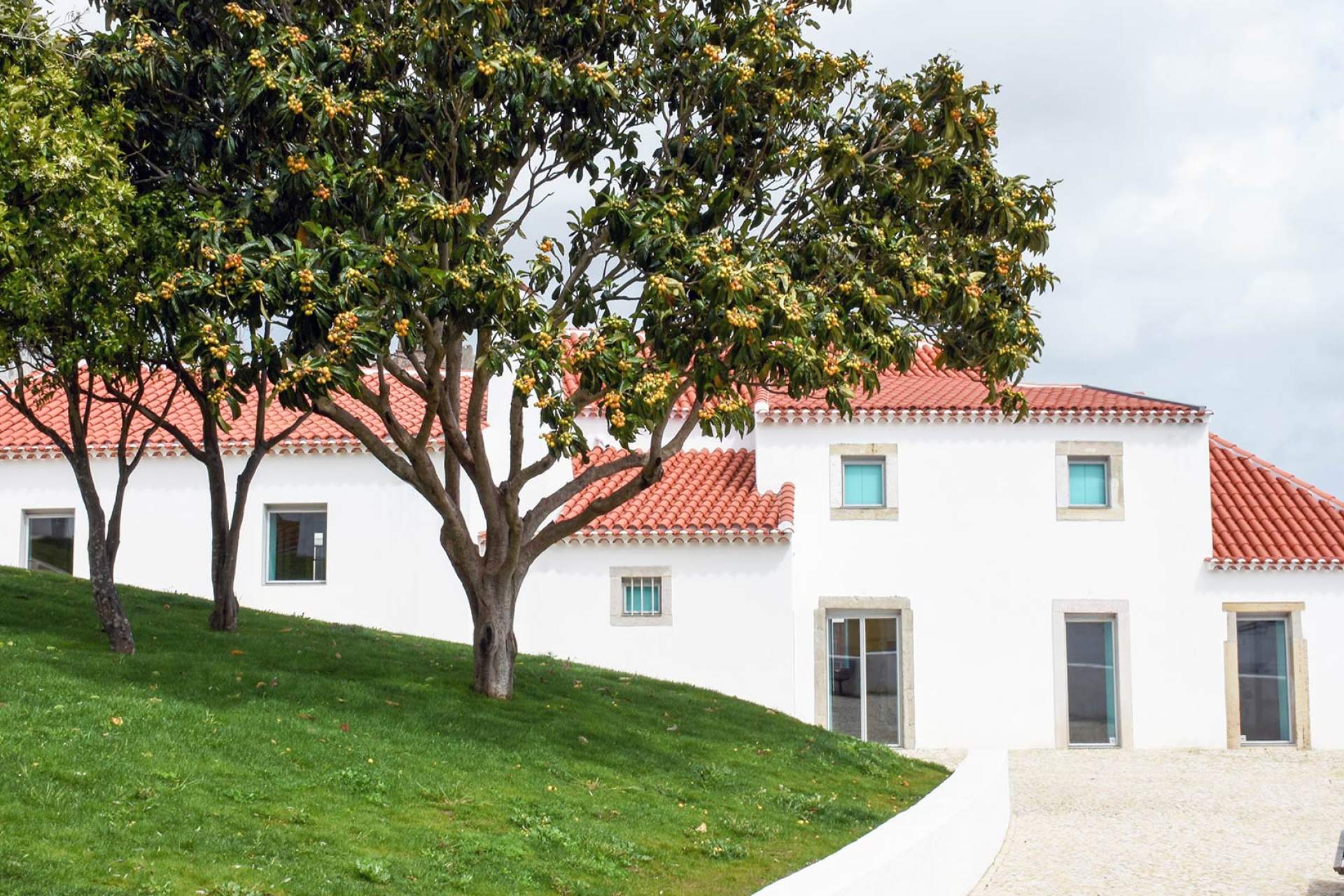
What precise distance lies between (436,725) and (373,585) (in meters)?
13.7

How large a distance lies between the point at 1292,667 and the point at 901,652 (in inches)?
287

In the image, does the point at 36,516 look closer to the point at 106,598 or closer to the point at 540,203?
the point at 106,598

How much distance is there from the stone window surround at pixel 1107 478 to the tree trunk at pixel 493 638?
1382cm

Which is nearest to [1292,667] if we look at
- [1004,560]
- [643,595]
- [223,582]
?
[1004,560]

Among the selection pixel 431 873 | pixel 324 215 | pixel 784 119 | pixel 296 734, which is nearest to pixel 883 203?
pixel 784 119

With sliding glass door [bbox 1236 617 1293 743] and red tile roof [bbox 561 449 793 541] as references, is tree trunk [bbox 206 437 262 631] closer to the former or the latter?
red tile roof [bbox 561 449 793 541]

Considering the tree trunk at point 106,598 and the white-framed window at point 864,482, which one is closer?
the tree trunk at point 106,598

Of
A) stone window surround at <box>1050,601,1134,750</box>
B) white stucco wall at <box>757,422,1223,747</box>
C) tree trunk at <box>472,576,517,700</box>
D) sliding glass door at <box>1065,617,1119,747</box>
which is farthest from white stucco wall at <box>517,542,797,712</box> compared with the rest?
tree trunk at <box>472,576,517,700</box>

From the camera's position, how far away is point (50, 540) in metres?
29.1

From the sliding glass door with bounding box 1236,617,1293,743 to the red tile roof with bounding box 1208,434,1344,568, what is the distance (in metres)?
1.27

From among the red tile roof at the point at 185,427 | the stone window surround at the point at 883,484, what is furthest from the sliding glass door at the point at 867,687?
the red tile roof at the point at 185,427

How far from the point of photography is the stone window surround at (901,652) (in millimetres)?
26766

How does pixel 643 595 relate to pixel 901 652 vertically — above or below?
above

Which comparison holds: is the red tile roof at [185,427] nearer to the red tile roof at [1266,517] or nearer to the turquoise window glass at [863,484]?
the turquoise window glass at [863,484]
